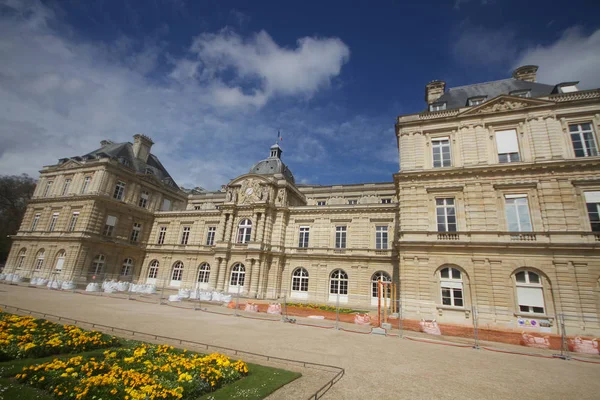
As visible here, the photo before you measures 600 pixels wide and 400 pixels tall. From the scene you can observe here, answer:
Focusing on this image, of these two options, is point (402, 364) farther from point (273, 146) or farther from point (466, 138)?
point (273, 146)

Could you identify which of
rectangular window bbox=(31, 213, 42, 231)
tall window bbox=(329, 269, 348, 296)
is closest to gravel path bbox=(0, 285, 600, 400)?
tall window bbox=(329, 269, 348, 296)

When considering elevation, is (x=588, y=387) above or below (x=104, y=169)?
below

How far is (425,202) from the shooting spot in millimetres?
19844

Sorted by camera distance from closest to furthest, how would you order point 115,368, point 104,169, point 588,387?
1. point 115,368
2. point 588,387
3. point 104,169

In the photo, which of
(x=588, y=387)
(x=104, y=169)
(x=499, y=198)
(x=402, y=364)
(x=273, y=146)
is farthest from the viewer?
(x=273, y=146)

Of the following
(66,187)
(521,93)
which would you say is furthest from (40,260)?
(521,93)

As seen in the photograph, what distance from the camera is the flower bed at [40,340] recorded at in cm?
688

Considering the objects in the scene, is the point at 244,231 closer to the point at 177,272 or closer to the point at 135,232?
the point at 177,272

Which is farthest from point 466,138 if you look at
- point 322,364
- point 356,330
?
point 322,364

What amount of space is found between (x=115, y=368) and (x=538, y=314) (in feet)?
65.8

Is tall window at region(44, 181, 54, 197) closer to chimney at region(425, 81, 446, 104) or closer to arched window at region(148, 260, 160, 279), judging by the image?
arched window at region(148, 260, 160, 279)

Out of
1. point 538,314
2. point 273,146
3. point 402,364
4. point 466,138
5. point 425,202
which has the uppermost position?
point 273,146

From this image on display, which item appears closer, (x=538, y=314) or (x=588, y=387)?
(x=588, y=387)

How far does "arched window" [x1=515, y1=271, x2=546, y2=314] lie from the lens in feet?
53.5
